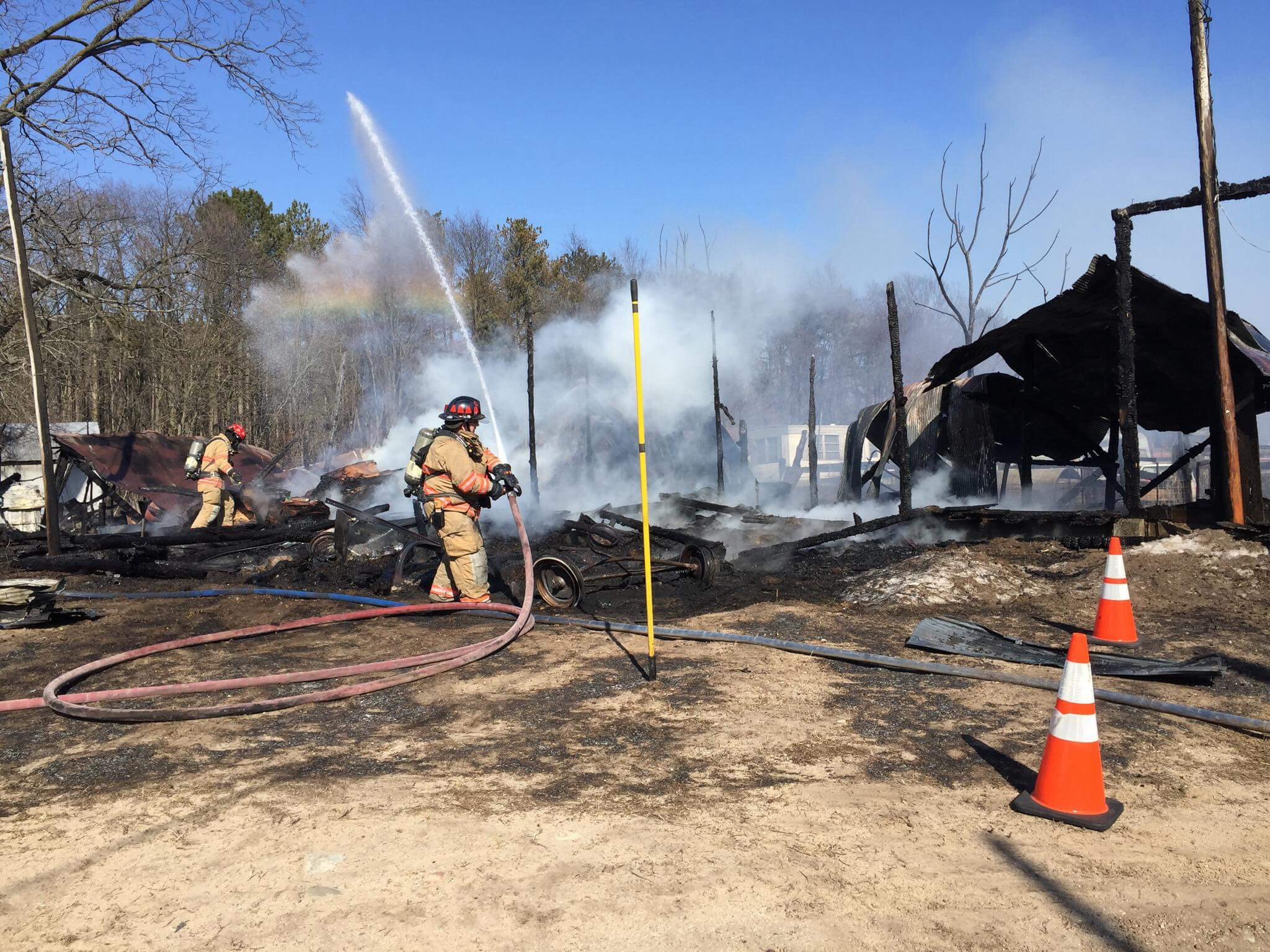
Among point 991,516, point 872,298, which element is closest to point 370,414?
point 991,516

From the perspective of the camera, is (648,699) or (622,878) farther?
(648,699)

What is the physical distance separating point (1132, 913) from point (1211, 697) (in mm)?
2987

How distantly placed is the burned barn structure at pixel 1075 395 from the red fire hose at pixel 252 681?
25.0 ft

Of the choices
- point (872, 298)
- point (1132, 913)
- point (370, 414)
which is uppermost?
point (872, 298)

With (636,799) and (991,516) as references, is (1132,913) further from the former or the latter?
(991,516)

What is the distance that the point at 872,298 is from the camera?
6962cm

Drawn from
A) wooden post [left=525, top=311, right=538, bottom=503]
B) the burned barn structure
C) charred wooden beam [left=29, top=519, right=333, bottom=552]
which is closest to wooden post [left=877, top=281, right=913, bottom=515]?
the burned barn structure

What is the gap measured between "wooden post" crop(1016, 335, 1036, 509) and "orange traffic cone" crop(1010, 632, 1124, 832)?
423 inches

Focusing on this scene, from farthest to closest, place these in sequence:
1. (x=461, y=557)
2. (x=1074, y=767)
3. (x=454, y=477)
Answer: (x=461, y=557) < (x=454, y=477) < (x=1074, y=767)

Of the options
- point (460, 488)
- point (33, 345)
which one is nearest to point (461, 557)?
point (460, 488)

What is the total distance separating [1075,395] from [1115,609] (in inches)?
335

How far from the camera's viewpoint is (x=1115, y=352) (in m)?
12.7

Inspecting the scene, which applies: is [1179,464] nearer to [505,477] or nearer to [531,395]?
[505,477]

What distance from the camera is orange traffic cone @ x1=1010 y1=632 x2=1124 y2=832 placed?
3414mm
